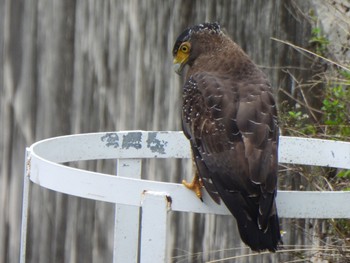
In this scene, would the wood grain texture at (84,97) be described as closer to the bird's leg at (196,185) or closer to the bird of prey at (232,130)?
the bird of prey at (232,130)

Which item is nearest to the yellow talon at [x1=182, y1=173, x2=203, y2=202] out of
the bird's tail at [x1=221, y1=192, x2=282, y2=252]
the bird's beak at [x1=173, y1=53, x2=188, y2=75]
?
the bird's tail at [x1=221, y1=192, x2=282, y2=252]

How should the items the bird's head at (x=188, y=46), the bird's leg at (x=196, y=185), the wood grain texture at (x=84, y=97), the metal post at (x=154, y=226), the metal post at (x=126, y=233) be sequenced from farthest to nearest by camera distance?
the wood grain texture at (x=84, y=97) < the bird's head at (x=188, y=46) < the metal post at (x=126, y=233) < the bird's leg at (x=196, y=185) < the metal post at (x=154, y=226)

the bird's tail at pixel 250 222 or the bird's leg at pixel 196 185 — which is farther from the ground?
the bird's leg at pixel 196 185

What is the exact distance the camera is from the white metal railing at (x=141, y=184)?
3.44 m

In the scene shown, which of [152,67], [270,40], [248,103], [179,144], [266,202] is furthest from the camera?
[270,40]

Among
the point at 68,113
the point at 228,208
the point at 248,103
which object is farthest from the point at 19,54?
the point at 228,208

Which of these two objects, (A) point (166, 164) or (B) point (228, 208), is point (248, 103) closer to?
(B) point (228, 208)

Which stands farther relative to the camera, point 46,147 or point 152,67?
point 152,67

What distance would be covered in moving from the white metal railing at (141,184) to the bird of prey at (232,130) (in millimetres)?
95

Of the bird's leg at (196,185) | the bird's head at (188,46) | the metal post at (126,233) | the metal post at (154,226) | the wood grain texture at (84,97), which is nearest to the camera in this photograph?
the metal post at (154,226)

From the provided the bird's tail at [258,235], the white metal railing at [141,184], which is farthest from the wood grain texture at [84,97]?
the bird's tail at [258,235]

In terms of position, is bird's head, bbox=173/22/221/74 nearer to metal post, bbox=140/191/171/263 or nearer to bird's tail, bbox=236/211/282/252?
bird's tail, bbox=236/211/282/252

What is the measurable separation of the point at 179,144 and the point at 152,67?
1276 mm

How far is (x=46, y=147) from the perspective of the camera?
13.3ft
